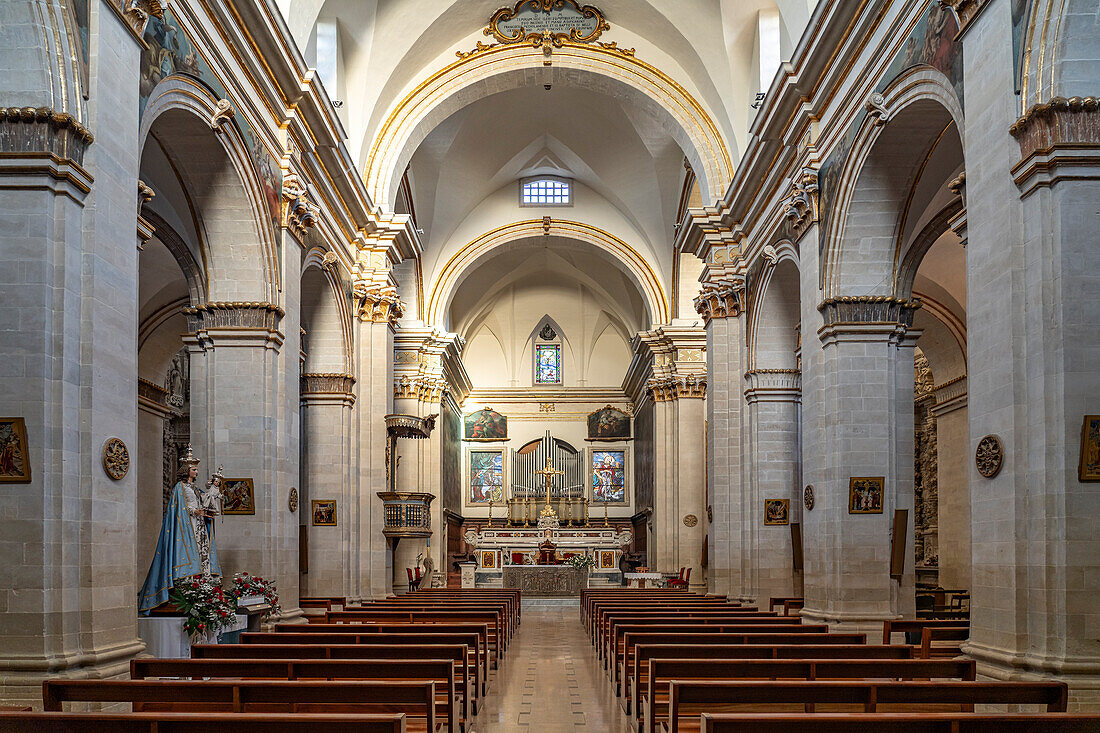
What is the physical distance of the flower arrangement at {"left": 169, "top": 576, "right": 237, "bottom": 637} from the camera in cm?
1038

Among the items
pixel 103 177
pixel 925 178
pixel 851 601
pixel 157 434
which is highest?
pixel 925 178

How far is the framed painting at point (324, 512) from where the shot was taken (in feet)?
61.1

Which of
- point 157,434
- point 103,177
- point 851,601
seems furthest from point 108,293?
point 157,434

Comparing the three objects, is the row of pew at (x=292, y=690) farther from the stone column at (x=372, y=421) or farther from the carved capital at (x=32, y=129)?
the stone column at (x=372, y=421)

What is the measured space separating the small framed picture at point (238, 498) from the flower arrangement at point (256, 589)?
3.13 ft

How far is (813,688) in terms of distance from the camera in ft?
19.7

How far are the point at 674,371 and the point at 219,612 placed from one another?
66.1 feet

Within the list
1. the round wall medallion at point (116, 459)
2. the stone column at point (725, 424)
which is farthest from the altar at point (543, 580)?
the round wall medallion at point (116, 459)

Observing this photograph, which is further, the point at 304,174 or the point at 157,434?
the point at 157,434

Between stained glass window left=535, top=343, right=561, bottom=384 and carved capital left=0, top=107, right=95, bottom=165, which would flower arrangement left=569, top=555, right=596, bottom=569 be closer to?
stained glass window left=535, top=343, right=561, bottom=384

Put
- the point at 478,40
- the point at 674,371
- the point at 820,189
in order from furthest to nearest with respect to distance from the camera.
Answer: the point at 674,371 → the point at 478,40 → the point at 820,189

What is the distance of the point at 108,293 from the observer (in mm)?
8648

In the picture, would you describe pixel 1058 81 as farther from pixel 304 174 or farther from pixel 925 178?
pixel 304 174

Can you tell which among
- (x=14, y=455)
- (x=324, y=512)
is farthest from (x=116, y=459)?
(x=324, y=512)
